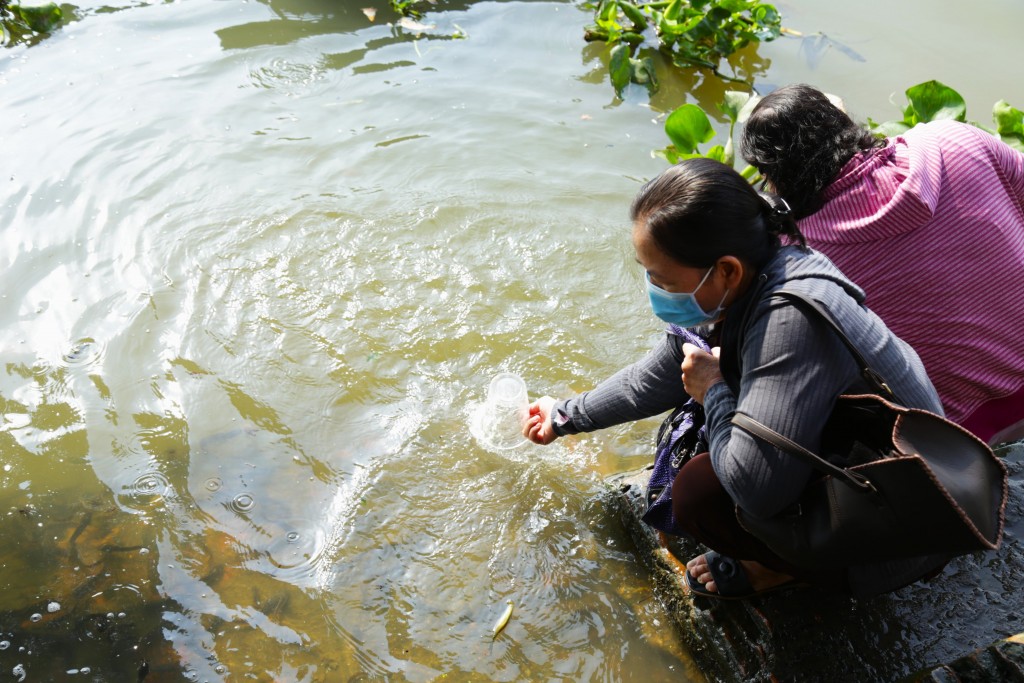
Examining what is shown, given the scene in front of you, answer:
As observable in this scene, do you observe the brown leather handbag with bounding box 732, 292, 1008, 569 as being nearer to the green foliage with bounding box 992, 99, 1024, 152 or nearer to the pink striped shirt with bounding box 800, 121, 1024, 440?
the pink striped shirt with bounding box 800, 121, 1024, 440

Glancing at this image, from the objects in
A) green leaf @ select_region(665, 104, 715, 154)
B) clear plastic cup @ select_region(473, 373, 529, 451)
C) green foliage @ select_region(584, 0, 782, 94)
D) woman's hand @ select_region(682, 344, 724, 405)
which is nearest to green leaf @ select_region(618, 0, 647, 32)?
green foliage @ select_region(584, 0, 782, 94)

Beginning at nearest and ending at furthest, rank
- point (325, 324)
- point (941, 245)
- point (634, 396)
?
1. point (941, 245)
2. point (634, 396)
3. point (325, 324)

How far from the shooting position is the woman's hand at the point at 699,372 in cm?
212

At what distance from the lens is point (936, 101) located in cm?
396

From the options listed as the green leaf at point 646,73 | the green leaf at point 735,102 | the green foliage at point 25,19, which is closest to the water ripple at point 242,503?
the green leaf at point 735,102

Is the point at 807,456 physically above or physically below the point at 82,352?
above

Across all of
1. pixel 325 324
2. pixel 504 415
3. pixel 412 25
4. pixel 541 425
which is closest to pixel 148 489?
pixel 325 324

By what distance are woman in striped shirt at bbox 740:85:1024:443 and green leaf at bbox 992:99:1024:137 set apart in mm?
1892

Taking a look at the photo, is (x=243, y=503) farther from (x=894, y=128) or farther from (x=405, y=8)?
(x=405, y=8)

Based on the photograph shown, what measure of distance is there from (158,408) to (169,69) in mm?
3320

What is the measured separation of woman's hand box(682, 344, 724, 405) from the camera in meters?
2.12

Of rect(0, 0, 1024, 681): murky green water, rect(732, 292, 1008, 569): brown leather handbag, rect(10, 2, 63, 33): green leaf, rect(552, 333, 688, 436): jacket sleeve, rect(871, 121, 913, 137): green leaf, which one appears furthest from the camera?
rect(10, 2, 63, 33): green leaf

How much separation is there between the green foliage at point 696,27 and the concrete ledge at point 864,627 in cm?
412

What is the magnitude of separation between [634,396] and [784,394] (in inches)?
28.3
